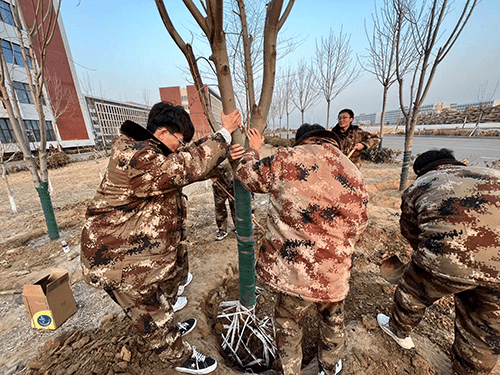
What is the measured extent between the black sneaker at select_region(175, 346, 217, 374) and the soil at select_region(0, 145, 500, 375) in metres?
0.07

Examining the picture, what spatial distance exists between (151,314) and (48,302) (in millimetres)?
1360

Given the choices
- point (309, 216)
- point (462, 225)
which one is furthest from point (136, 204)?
point (462, 225)

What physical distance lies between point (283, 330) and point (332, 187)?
1.05 m

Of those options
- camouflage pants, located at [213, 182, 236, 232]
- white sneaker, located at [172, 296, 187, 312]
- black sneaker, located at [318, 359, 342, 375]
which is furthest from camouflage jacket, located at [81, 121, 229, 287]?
camouflage pants, located at [213, 182, 236, 232]

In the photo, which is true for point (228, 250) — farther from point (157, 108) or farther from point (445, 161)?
point (445, 161)

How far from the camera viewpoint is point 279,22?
68.0 inches

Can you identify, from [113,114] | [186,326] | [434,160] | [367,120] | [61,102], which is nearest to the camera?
[434,160]

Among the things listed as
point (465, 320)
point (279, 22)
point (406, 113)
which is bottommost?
point (465, 320)

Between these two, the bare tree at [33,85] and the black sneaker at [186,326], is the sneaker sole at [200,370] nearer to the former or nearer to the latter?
the black sneaker at [186,326]

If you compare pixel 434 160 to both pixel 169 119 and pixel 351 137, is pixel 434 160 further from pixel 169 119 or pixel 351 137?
pixel 351 137

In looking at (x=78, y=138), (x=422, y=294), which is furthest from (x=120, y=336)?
(x=78, y=138)

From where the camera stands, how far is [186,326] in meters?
2.02

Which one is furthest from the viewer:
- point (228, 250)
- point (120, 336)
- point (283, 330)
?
point (228, 250)

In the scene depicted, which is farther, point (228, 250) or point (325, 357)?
point (228, 250)
